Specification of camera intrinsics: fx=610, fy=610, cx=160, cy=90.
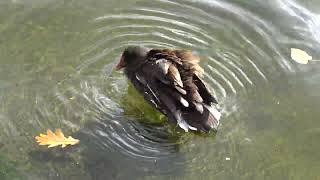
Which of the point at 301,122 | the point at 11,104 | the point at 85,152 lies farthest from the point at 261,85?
the point at 11,104

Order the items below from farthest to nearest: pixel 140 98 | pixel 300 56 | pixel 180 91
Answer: pixel 300 56
pixel 140 98
pixel 180 91

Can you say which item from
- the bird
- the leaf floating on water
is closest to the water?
the leaf floating on water

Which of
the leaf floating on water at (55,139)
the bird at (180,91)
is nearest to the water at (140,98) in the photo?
the leaf floating on water at (55,139)

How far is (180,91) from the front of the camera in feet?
A: 17.9

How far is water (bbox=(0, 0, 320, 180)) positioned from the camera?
17.7ft

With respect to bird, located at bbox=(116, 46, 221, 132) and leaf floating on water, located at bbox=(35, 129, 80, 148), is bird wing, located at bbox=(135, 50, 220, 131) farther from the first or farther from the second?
leaf floating on water, located at bbox=(35, 129, 80, 148)

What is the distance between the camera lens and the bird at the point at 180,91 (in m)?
5.47

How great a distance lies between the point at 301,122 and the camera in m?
5.96

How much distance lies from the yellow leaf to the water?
0.09 m

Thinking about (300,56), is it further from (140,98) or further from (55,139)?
(55,139)

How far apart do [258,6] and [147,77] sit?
204 centimetres

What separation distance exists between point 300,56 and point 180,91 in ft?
6.15

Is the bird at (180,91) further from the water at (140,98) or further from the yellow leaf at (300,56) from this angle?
the yellow leaf at (300,56)

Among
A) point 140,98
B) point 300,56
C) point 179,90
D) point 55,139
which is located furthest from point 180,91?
point 300,56
